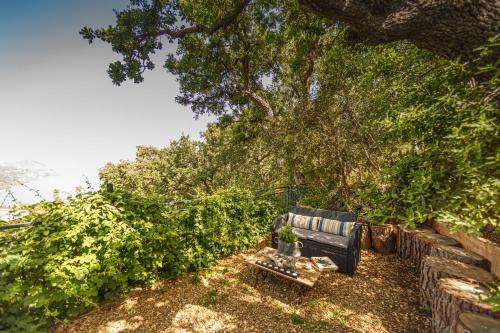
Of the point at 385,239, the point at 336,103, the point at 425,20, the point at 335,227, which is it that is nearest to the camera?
the point at 425,20

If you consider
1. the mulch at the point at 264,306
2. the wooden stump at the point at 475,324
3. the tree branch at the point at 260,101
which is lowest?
the mulch at the point at 264,306

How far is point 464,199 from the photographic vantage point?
1.30 metres

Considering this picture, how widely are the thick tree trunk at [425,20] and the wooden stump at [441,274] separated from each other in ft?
10.7

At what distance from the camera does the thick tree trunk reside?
75.1 inches

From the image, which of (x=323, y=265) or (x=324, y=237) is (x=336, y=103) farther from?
(x=323, y=265)

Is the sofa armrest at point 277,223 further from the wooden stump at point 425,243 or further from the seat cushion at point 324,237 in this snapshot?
the wooden stump at point 425,243

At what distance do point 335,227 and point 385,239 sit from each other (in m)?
1.48

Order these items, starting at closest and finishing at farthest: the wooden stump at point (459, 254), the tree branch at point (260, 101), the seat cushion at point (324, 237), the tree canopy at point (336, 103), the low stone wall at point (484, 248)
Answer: the tree canopy at point (336, 103)
the low stone wall at point (484, 248)
the wooden stump at point (459, 254)
the seat cushion at point (324, 237)
the tree branch at point (260, 101)

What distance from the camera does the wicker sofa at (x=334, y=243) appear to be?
4.84 m

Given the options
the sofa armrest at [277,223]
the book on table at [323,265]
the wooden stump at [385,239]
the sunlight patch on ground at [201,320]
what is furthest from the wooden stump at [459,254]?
the sunlight patch on ground at [201,320]

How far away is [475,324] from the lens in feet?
7.66

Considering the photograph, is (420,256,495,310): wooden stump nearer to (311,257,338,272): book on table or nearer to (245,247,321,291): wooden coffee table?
(311,257,338,272): book on table

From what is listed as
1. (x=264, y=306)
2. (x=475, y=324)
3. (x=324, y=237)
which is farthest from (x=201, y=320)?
(x=475, y=324)

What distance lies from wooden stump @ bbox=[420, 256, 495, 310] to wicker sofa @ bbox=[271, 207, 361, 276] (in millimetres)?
1293
